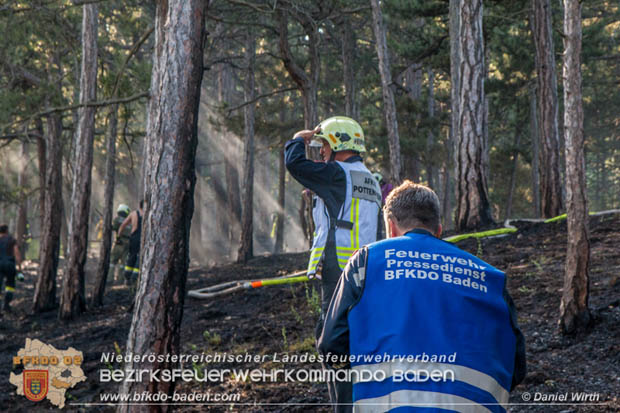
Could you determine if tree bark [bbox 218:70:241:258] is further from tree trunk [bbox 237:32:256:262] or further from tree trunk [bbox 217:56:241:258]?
tree trunk [bbox 237:32:256:262]

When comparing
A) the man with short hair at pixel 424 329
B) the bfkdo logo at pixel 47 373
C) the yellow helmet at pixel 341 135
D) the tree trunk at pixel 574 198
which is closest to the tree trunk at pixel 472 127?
the tree trunk at pixel 574 198

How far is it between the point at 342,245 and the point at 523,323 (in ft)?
10.3

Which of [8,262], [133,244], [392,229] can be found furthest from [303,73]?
[392,229]

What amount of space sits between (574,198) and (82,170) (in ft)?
32.0

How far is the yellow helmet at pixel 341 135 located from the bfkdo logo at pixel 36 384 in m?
5.01

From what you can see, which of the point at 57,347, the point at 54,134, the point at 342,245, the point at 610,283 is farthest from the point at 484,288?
the point at 54,134

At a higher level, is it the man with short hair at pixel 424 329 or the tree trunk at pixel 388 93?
the tree trunk at pixel 388 93

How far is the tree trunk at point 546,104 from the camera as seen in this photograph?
483 inches

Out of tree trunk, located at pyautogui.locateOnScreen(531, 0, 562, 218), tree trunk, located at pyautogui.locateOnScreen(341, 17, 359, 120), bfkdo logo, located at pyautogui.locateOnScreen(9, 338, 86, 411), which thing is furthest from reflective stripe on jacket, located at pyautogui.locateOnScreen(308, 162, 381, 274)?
tree trunk, located at pyautogui.locateOnScreen(341, 17, 359, 120)

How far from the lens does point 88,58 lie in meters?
11.8

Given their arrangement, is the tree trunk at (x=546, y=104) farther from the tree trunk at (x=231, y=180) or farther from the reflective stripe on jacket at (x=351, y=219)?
the tree trunk at (x=231, y=180)

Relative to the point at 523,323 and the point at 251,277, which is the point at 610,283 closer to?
the point at 523,323

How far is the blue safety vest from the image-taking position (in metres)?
2.19

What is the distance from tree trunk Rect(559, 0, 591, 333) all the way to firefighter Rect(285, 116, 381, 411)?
230cm
